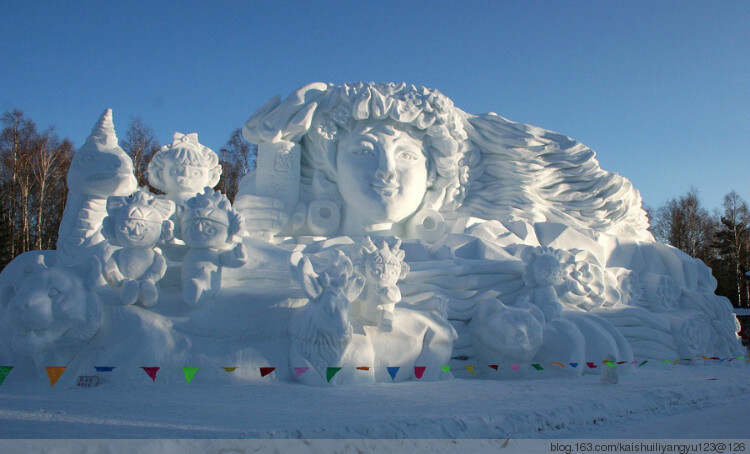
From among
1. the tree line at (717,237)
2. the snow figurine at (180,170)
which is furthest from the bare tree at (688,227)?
the snow figurine at (180,170)

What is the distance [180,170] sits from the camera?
18.8 ft

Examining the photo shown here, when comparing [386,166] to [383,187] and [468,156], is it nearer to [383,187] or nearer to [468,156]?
[383,187]

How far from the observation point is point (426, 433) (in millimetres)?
2664

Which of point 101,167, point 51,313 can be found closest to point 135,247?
point 51,313

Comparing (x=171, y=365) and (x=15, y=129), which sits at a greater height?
(x=15, y=129)

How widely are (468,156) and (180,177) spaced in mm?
3420

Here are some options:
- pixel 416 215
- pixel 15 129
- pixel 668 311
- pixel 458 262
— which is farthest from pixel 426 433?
pixel 15 129

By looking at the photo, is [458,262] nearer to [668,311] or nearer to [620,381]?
[620,381]

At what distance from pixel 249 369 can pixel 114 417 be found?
50.4 inches

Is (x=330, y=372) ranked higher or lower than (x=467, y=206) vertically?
lower

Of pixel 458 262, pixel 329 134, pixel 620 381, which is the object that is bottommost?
pixel 620 381

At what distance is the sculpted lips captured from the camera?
243 inches

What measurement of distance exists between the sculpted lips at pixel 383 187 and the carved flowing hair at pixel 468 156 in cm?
71

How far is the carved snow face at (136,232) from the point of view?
400 centimetres
